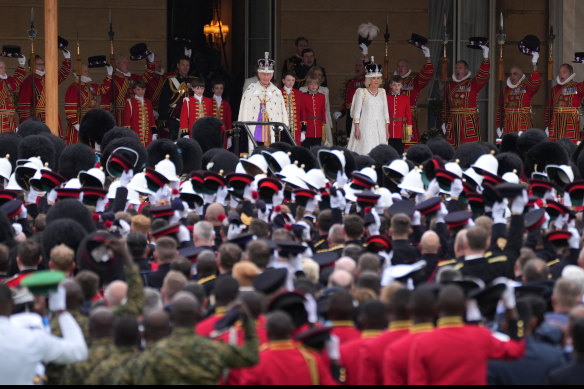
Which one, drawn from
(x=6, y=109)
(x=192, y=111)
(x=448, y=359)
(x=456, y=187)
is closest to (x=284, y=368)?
(x=448, y=359)

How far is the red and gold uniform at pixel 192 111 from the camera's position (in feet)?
50.7

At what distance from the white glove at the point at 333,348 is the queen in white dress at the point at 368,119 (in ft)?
31.8

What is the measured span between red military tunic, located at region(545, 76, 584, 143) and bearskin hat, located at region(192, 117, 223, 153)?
15.2ft

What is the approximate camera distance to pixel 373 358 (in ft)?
18.5

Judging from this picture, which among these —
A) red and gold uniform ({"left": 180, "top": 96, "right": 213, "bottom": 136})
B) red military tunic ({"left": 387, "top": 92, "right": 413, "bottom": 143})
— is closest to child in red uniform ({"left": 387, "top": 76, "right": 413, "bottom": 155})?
red military tunic ({"left": 387, "top": 92, "right": 413, "bottom": 143})

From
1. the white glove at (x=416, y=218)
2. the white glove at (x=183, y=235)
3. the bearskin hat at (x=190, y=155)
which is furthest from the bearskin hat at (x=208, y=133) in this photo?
the white glove at (x=183, y=235)

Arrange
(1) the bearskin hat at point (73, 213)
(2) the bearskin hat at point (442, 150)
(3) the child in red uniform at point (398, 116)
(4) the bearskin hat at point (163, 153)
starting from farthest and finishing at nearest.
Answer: (3) the child in red uniform at point (398, 116)
(2) the bearskin hat at point (442, 150)
(4) the bearskin hat at point (163, 153)
(1) the bearskin hat at point (73, 213)

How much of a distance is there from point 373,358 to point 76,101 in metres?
11.4

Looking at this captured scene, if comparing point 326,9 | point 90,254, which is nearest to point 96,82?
point 326,9

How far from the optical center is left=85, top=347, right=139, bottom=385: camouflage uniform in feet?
17.9

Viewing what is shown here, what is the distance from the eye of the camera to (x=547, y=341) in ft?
18.8

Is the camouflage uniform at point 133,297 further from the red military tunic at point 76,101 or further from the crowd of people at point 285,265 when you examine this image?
the red military tunic at point 76,101

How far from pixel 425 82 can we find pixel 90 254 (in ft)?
32.7

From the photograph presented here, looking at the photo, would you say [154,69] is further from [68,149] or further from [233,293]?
[233,293]
